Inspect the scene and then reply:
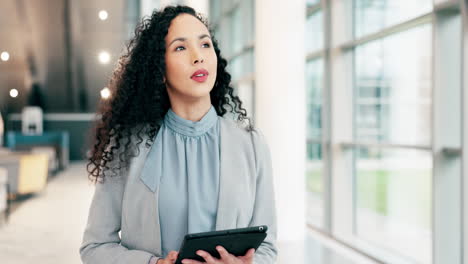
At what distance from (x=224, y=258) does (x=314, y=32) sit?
5.47m

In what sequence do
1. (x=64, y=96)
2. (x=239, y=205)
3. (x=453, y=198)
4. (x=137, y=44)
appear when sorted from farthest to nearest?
(x=64, y=96)
(x=453, y=198)
(x=137, y=44)
(x=239, y=205)

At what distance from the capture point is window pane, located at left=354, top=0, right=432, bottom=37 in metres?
4.43

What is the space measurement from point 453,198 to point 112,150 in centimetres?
310

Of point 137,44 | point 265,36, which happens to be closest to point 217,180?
point 137,44

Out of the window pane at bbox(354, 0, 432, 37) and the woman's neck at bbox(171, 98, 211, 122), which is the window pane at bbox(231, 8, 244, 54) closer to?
the window pane at bbox(354, 0, 432, 37)

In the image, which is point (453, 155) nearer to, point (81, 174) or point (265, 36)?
point (265, 36)

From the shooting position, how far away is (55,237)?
230 inches

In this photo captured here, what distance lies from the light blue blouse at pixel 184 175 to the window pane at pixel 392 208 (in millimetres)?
2995

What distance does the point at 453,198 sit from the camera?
3.65 m

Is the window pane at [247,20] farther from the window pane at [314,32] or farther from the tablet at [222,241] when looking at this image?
the tablet at [222,241]

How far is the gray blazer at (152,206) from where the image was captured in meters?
1.28

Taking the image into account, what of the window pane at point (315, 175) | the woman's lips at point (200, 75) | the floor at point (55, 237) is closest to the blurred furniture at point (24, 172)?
the floor at point (55, 237)

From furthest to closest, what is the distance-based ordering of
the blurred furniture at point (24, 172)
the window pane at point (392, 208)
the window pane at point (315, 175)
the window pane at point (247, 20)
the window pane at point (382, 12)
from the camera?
the window pane at point (247, 20) < the blurred furniture at point (24, 172) < the window pane at point (315, 175) < the window pane at point (392, 208) < the window pane at point (382, 12)

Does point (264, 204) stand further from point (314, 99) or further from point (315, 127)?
point (314, 99)
